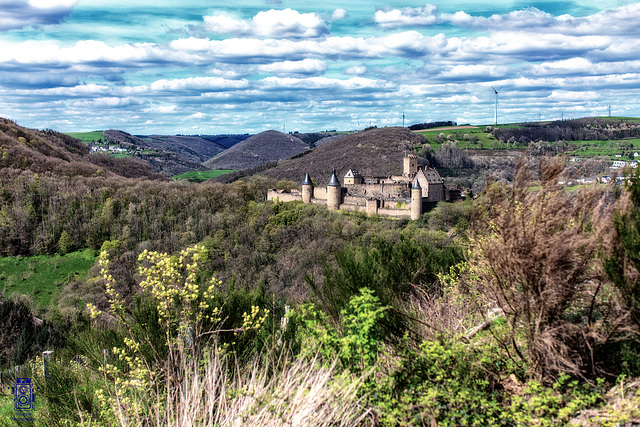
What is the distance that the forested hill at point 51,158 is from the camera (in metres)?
81.7

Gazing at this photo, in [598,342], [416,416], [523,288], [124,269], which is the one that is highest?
[523,288]

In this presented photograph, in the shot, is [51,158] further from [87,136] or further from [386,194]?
[87,136]

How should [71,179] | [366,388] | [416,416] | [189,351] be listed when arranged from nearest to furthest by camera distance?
[416,416] < [366,388] < [189,351] < [71,179]

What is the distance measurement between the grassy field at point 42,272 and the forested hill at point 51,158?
79.8ft

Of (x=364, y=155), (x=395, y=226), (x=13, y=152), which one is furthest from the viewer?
(x=364, y=155)

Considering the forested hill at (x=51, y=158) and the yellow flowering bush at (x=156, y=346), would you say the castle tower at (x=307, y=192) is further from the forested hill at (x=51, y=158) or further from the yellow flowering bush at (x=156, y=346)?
the forested hill at (x=51, y=158)

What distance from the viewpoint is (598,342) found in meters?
5.57

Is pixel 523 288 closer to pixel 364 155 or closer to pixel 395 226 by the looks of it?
pixel 395 226

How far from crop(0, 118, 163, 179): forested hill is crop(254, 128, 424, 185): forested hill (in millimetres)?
31551

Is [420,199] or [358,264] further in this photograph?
[420,199]

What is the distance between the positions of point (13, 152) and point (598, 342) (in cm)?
9548

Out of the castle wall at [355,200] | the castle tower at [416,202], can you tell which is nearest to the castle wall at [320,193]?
the castle wall at [355,200]

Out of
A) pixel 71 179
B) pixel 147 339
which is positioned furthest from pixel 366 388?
pixel 71 179

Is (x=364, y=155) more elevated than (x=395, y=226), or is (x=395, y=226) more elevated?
(x=364, y=155)
